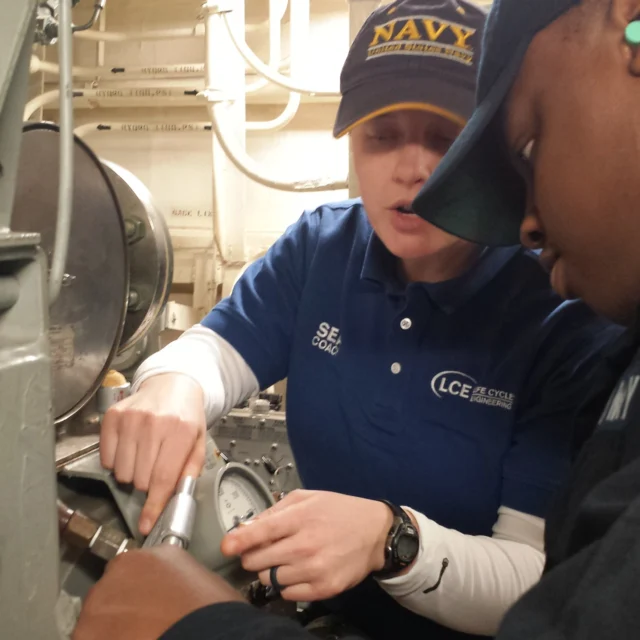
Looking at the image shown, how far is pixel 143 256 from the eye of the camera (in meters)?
1.24

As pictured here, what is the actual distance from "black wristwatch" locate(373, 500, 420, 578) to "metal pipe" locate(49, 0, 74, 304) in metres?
0.41

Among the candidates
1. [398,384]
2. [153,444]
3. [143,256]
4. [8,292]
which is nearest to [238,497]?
[153,444]

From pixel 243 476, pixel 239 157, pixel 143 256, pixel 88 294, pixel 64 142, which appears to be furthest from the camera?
pixel 239 157

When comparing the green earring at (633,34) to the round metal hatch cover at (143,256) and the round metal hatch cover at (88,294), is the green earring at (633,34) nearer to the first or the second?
the round metal hatch cover at (88,294)

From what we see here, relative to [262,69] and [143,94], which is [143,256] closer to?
[262,69]

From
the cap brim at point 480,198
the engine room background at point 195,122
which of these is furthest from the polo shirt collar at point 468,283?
the engine room background at point 195,122

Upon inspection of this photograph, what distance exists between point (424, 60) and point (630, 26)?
0.36m

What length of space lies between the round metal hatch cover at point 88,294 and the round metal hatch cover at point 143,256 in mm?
225

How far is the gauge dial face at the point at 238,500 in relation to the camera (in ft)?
2.21

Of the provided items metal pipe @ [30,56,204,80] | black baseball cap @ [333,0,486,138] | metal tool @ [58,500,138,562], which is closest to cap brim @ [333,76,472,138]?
black baseball cap @ [333,0,486,138]

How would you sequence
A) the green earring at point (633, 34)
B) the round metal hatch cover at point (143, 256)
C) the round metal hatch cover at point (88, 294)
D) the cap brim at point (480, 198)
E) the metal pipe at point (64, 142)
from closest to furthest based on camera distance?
1. the green earring at point (633, 34)
2. the metal pipe at point (64, 142)
3. the cap brim at point (480, 198)
4. the round metal hatch cover at point (88, 294)
5. the round metal hatch cover at point (143, 256)

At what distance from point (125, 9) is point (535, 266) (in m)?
2.08

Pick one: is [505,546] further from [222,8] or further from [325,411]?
[222,8]

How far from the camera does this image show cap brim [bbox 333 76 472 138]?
2.32 ft
